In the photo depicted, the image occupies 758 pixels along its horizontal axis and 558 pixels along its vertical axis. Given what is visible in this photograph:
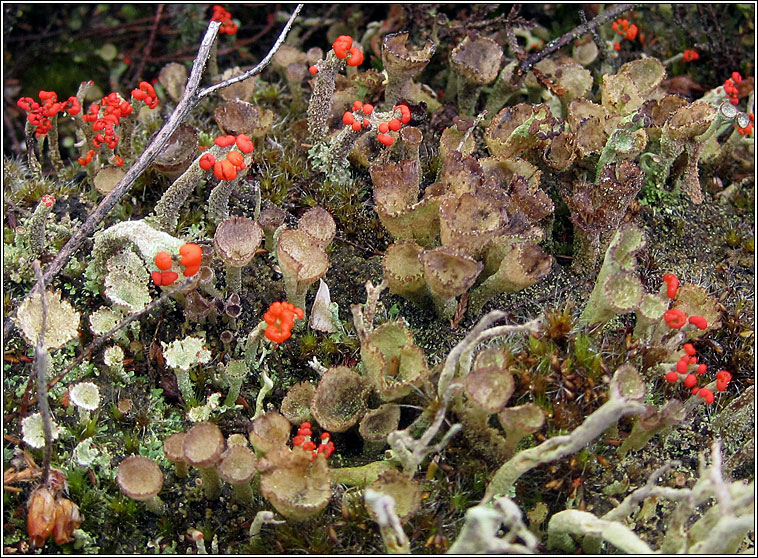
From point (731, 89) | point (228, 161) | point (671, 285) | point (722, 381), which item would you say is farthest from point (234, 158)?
point (731, 89)

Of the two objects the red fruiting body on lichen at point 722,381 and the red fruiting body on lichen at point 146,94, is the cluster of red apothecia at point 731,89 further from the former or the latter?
the red fruiting body on lichen at point 146,94

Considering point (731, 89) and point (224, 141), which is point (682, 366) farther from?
point (224, 141)

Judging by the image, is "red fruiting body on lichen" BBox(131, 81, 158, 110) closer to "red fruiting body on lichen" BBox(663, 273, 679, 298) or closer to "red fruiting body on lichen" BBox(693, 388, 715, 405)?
"red fruiting body on lichen" BBox(663, 273, 679, 298)

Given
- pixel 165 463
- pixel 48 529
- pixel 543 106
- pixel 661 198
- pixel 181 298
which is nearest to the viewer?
pixel 48 529

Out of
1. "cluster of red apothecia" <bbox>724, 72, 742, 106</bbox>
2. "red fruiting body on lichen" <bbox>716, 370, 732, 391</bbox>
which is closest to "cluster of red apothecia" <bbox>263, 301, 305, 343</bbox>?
"red fruiting body on lichen" <bbox>716, 370, 732, 391</bbox>

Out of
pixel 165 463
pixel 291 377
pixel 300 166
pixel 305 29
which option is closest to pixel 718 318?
pixel 291 377

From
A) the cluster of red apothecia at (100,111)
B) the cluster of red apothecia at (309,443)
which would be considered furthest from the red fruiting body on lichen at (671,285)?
the cluster of red apothecia at (100,111)

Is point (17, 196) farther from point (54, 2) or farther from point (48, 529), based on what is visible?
point (54, 2)
